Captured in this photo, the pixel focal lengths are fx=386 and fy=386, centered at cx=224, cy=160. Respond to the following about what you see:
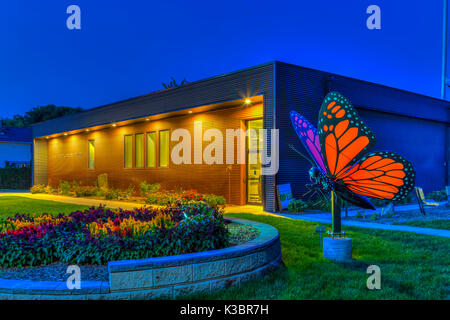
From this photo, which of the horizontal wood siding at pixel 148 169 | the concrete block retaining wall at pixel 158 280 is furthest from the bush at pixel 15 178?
the concrete block retaining wall at pixel 158 280

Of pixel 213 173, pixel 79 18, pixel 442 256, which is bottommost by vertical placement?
pixel 442 256

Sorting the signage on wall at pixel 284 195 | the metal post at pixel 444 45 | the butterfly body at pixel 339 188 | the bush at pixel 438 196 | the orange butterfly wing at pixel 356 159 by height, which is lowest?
the bush at pixel 438 196

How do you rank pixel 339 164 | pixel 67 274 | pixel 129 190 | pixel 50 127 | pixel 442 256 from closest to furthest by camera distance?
pixel 67 274 → pixel 339 164 → pixel 442 256 → pixel 129 190 → pixel 50 127

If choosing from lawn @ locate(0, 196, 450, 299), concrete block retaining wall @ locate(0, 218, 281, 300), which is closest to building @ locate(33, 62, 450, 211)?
lawn @ locate(0, 196, 450, 299)

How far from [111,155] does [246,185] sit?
9765 millimetres

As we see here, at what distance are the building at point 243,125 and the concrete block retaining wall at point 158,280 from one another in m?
7.52

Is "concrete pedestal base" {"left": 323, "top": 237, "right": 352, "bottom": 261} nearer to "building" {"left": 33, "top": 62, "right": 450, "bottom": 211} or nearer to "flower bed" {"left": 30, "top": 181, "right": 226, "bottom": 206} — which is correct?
"flower bed" {"left": 30, "top": 181, "right": 226, "bottom": 206}

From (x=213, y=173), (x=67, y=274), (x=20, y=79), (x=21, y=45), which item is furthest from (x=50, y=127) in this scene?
(x=20, y=79)

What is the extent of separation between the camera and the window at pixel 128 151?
19.8 meters

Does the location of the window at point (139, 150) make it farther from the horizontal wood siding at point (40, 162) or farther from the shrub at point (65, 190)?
the horizontal wood siding at point (40, 162)

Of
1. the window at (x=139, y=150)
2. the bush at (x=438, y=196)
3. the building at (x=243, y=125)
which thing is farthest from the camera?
the window at (x=139, y=150)

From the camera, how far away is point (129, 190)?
18.4 meters

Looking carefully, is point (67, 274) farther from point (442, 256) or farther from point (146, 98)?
point (146, 98)

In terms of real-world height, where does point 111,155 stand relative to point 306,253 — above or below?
above
